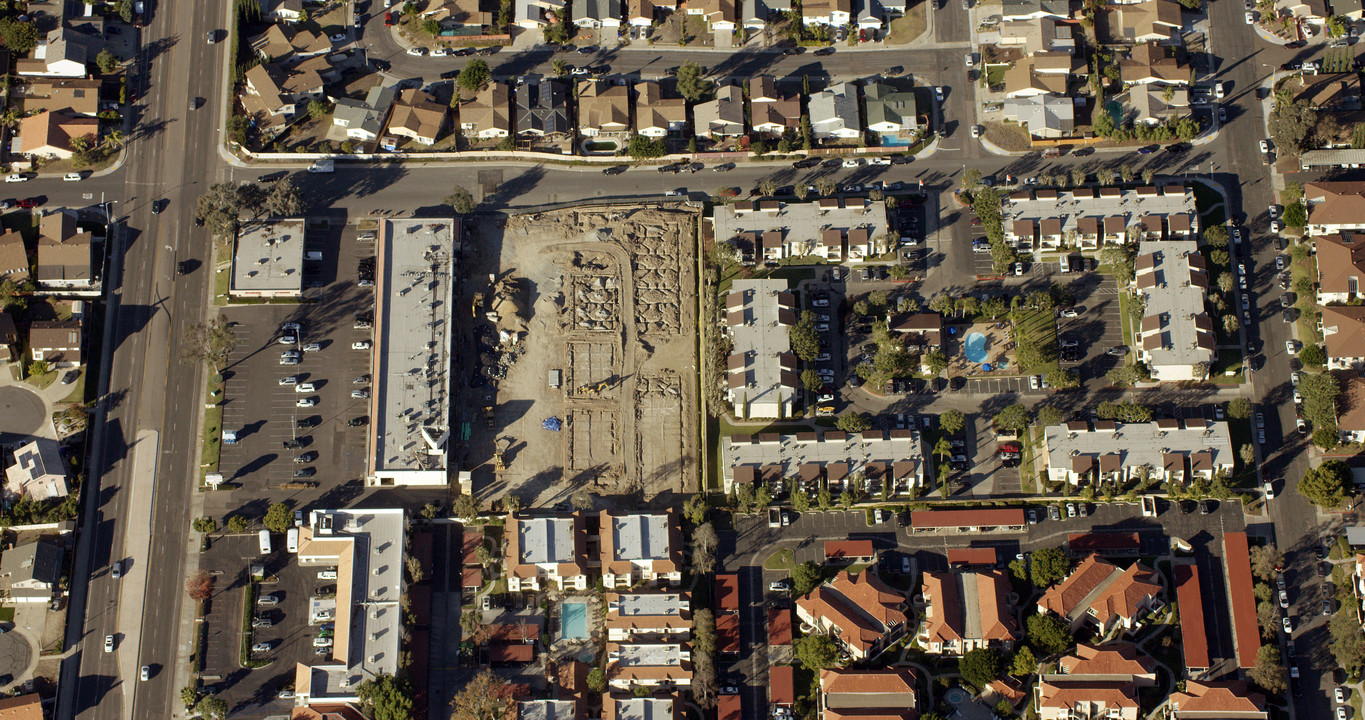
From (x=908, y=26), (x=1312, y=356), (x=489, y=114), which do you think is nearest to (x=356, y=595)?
(x=489, y=114)

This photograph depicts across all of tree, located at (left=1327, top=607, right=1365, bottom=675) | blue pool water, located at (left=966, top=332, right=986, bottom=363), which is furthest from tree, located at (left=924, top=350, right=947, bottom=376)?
tree, located at (left=1327, top=607, right=1365, bottom=675)

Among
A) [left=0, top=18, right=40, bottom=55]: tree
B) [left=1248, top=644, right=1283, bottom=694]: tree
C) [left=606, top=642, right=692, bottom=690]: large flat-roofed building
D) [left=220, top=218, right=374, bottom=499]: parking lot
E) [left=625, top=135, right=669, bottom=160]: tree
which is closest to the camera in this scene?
[left=1248, top=644, right=1283, bottom=694]: tree

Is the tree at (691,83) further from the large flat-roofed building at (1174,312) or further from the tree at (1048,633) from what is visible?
the tree at (1048,633)

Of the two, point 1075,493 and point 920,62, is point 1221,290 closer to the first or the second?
point 1075,493

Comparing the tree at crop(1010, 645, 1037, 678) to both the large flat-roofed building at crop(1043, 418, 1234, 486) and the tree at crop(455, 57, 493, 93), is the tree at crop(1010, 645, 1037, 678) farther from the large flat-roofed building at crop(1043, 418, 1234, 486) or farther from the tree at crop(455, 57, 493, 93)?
the tree at crop(455, 57, 493, 93)

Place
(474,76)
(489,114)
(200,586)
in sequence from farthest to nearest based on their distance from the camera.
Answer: (474,76)
(489,114)
(200,586)

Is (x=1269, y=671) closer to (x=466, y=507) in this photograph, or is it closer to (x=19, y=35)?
(x=466, y=507)
